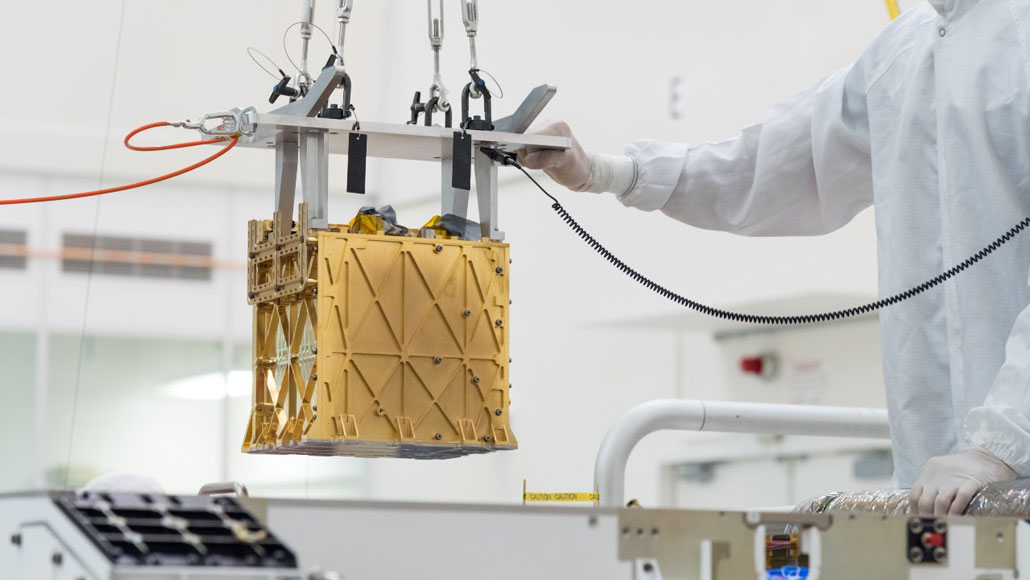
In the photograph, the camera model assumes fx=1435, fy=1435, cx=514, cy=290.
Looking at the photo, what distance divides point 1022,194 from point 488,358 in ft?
3.07

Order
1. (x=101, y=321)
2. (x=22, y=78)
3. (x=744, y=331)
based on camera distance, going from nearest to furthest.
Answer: (x=22, y=78) < (x=101, y=321) < (x=744, y=331)

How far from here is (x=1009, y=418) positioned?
5.95 ft

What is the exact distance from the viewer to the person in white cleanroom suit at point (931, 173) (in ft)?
7.36

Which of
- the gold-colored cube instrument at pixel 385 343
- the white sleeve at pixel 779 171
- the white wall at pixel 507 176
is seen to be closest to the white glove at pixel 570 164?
the white sleeve at pixel 779 171

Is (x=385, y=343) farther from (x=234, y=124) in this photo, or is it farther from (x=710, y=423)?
(x=710, y=423)

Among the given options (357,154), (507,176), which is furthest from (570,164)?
(507,176)

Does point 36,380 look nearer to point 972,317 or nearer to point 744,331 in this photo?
point 744,331

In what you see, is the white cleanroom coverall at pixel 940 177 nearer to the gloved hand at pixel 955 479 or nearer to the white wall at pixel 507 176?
the gloved hand at pixel 955 479

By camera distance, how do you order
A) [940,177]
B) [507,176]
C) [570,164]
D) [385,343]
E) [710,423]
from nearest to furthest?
[385,343]
[940,177]
[570,164]
[710,423]
[507,176]

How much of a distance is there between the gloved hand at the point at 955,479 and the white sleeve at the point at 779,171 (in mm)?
920

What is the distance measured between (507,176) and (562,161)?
180 inches

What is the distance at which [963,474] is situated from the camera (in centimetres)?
179

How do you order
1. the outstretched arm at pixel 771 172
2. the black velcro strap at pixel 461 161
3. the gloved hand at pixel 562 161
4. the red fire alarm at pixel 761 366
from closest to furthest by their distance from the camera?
the black velcro strap at pixel 461 161
the gloved hand at pixel 562 161
the outstretched arm at pixel 771 172
the red fire alarm at pixel 761 366

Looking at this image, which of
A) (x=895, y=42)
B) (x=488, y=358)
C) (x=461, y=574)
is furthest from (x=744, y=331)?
(x=461, y=574)
